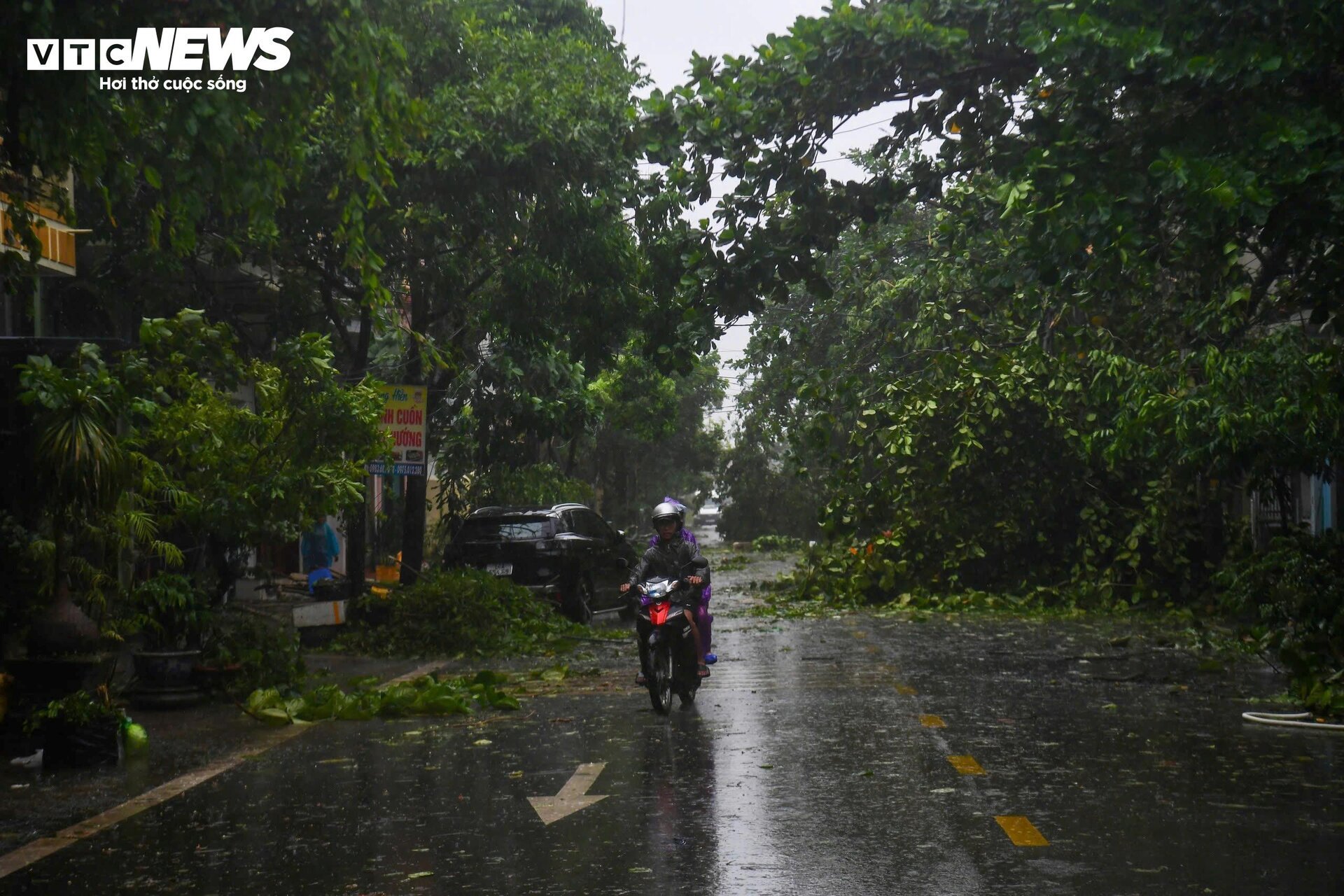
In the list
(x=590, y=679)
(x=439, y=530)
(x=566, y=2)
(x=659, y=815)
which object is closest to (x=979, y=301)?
(x=566, y=2)

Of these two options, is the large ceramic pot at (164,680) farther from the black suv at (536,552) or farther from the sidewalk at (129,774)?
the black suv at (536,552)

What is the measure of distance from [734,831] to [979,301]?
21406 millimetres

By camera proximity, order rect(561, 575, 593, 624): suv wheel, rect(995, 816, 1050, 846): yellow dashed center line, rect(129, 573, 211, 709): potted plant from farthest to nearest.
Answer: rect(561, 575, 593, 624): suv wheel
rect(129, 573, 211, 709): potted plant
rect(995, 816, 1050, 846): yellow dashed center line

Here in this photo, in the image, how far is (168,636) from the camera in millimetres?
12961

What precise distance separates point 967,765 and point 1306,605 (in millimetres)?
4416

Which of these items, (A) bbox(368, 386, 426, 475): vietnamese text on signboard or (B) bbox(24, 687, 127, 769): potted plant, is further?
(A) bbox(368, 386, 426, 475): vietnamese text on signboard

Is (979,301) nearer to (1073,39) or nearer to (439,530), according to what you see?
(439,530)

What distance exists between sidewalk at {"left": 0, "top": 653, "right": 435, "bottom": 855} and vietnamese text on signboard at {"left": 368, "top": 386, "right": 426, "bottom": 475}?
5932 mm

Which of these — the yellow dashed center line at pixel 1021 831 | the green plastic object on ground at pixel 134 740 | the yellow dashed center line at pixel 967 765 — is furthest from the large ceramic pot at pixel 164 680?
the yellow dashed center line at pixel 1021 831

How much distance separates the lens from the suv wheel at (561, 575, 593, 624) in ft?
70.0

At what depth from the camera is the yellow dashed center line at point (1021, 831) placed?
6.97 metres

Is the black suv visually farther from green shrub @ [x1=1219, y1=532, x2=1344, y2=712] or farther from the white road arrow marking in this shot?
the white road arrow marking

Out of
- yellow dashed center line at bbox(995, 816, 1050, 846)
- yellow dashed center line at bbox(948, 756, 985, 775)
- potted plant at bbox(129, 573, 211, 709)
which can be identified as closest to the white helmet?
yellow dashed center line at bbox(948, 756, 985, 775)

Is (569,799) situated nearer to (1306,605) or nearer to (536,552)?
(1306,605)
